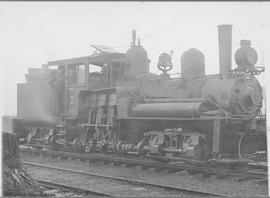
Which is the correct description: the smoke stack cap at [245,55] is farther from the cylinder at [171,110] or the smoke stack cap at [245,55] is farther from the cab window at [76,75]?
the cab window at [76,75]

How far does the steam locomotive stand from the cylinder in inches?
0.8

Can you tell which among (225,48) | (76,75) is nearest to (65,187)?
(225,48)

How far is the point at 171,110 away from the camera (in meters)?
9.86

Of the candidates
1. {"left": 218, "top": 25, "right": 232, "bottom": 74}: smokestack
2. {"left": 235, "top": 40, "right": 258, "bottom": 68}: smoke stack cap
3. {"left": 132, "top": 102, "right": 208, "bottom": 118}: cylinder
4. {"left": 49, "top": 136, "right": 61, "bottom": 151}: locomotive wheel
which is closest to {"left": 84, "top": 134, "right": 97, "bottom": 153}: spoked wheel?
{"left": 49, "top": 136, "right": 61, "bottom": 151}: locomotive wheel

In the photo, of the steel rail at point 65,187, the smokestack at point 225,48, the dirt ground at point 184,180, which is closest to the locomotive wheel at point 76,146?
the dirt ground at point 184,180

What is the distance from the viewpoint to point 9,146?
7398 millimetres

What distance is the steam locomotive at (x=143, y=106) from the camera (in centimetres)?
955

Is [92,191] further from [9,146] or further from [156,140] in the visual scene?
[156,140]

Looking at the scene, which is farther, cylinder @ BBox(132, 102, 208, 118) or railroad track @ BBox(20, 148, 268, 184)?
cylinder @ BBox(132, 102, 208, 118)

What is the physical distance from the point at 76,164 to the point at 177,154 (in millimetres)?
2620

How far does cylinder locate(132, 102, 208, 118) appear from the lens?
9.49 m

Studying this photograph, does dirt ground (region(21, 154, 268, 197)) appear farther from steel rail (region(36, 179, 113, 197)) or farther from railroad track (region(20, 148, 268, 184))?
steel rail (region(36, 179, 113, 197))

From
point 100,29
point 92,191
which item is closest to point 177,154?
point 92,191

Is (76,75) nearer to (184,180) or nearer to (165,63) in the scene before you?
(165,63)
